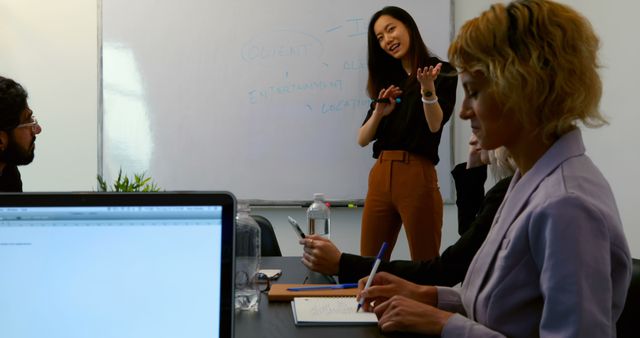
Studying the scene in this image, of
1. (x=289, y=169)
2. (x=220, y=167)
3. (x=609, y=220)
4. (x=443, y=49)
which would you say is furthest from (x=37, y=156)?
(x=609, y=220)

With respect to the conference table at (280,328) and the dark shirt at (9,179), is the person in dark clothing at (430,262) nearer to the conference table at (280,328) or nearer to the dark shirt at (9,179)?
the conference table at (280,328)

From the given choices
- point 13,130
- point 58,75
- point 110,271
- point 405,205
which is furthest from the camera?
point 58,75

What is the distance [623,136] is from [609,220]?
161cm

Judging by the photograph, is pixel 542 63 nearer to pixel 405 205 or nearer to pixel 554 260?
pixel 554 260

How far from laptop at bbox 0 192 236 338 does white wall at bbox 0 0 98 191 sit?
103 inches

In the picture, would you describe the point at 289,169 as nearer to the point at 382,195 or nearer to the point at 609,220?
the point at 382,195

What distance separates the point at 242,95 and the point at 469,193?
143 centimetres

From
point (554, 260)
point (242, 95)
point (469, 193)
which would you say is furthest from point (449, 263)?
point (242, 95)

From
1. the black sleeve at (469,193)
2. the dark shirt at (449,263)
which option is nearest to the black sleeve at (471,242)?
the dark shirt at (449,263)

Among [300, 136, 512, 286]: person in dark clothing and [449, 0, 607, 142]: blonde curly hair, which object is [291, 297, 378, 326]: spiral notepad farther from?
[449, 0, 607, 142]: blonde curly hair

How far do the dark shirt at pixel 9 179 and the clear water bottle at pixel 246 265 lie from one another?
0.88m

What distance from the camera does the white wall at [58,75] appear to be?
10.3ft

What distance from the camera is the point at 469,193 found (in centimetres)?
225

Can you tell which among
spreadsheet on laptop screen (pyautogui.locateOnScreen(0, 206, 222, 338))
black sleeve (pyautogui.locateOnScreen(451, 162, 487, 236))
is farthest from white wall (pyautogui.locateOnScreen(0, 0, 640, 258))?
spreadsheet on laptop screen (pyautogui.locateOnScreen(0, 206, 222, 338))
